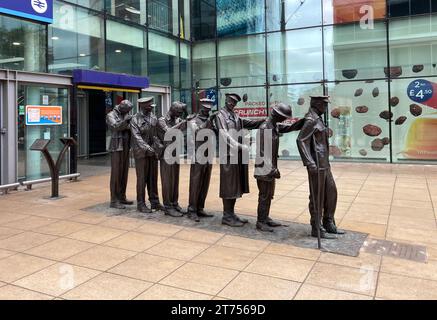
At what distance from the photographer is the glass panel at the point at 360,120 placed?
13.9 metres

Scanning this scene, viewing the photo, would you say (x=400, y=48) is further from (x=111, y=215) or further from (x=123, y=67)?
(x=111, y=215)

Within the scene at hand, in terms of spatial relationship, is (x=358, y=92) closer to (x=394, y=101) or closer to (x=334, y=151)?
(x=394, y=101)

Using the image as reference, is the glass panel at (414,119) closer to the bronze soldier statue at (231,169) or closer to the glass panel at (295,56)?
the glass panel at (295,56)

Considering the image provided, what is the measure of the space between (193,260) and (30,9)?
7978 millimetres

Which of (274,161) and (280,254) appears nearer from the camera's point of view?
(280,254)

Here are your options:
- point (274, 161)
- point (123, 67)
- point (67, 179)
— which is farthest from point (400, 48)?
point (67, 179)

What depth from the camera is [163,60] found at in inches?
602

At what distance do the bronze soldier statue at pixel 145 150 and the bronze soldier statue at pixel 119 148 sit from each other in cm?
38

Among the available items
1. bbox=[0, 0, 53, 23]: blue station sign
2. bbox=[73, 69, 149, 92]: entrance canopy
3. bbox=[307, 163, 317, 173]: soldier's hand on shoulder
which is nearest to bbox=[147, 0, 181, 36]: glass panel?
bbox=[73, 69, 149, 92]: entrance canopy

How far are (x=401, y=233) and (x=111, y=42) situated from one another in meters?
10.4

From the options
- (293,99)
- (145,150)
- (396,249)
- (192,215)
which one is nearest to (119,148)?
(145,150)

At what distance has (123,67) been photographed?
43.4 ft

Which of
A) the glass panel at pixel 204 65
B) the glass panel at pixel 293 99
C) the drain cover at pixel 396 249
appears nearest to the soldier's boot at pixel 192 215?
the drain cover at pixel 396 249
